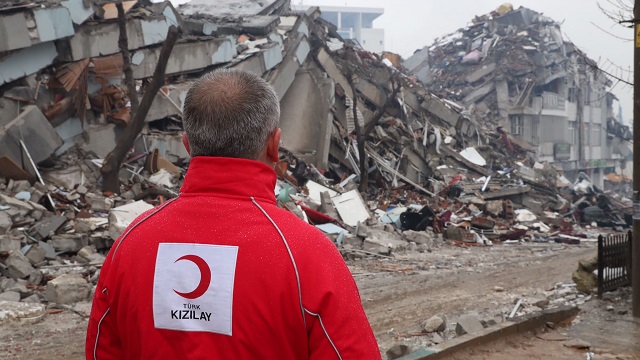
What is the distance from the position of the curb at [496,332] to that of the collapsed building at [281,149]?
16.9ft

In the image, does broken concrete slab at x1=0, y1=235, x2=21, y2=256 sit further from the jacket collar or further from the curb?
the jacket collar

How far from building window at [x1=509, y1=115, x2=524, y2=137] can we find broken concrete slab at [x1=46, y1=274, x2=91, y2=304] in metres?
35.7

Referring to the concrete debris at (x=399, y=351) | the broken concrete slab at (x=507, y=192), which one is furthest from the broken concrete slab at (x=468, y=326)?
the broken concrete slab at (x=507, y=192)

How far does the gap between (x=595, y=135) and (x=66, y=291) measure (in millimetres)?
46141

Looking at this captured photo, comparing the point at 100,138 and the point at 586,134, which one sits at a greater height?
the point at 100,138

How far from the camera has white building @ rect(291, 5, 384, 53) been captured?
86500 millimetres

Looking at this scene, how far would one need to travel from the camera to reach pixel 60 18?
14633 mm

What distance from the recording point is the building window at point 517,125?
1619 inches

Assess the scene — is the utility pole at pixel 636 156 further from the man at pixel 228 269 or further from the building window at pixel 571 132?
the building window at pixel 571 132

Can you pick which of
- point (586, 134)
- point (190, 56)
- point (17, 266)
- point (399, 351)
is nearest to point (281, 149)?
point (190, 56)

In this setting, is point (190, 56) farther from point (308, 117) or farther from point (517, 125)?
point (517, 125)

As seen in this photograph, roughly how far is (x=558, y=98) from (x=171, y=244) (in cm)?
4413

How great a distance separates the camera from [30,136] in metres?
13.8

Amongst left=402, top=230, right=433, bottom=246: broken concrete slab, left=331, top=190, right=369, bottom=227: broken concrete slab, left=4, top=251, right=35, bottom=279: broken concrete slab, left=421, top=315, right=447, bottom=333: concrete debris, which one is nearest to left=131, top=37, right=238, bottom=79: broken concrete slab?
left=331, top=190, right=369, bottom=227: broken concrete slab
